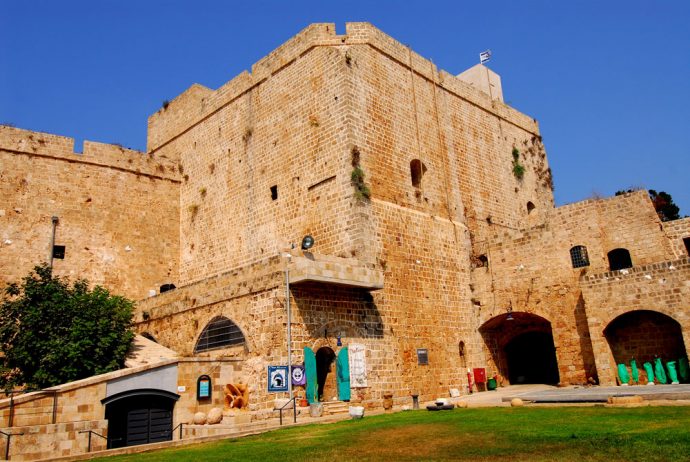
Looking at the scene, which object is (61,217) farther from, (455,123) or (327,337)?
(455,123)

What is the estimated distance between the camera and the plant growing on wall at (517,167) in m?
24.6

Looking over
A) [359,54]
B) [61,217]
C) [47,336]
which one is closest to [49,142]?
[61,217]

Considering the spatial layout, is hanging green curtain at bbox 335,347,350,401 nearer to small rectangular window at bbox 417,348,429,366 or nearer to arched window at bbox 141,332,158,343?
small rectangular window at bbox 417,348,429,366

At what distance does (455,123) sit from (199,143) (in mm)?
10243

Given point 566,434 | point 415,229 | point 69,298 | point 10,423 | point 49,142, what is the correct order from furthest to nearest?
point 49,142
point 415,229
point 69,298
point 10,423
point 566,434

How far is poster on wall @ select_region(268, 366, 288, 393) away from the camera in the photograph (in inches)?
536

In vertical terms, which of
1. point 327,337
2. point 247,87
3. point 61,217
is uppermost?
point 247,87

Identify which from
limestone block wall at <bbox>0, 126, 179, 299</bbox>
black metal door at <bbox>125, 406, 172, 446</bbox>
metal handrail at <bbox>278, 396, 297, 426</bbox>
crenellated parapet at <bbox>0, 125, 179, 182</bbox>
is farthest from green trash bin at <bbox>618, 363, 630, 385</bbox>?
crenellated parapet at <bbox>0, 125, 179, 182</bbox>

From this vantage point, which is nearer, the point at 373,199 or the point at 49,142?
the point at 373,199

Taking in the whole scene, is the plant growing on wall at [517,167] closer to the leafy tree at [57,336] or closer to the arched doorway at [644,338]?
the arched doorway at [644,338]

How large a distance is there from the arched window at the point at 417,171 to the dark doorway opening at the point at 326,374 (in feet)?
23.4

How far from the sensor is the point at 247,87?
21.4 meters

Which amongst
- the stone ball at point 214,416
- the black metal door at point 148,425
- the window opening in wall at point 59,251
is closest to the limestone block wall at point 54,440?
the black metal door at point 148,425

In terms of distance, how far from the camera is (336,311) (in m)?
15.2
